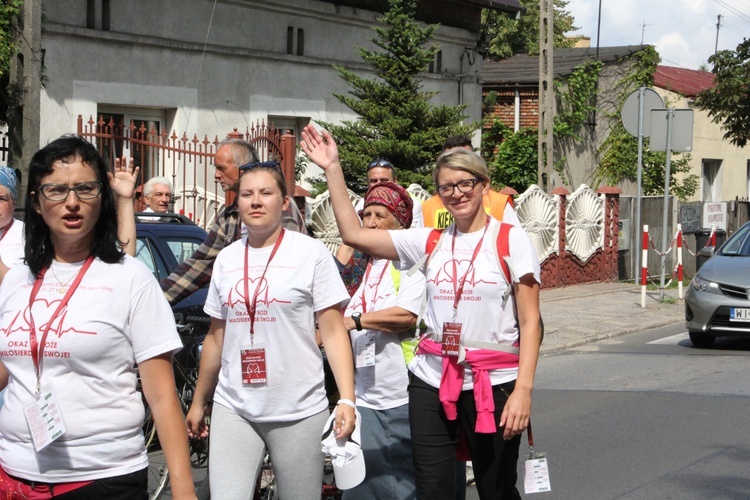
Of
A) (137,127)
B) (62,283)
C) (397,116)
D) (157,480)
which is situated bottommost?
(157,480)

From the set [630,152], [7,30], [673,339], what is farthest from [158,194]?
[630,152]

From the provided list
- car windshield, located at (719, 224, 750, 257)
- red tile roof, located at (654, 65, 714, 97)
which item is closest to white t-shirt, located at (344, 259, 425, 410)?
car windshield, located at (719, 224, 750, 257)

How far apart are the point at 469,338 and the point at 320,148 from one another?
3.39ft

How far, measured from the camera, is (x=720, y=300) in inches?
526

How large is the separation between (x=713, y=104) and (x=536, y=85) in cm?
544

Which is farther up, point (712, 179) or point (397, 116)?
point (397, 116)

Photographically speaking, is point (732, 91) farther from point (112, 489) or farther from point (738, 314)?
point (112, 489)

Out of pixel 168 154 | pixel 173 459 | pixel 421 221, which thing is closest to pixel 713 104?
pixel 168 154

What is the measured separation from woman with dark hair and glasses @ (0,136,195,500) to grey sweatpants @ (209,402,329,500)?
976mm

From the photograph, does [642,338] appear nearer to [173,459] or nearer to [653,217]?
[653,217]

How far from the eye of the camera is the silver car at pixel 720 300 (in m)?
13.2

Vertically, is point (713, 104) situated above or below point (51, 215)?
above

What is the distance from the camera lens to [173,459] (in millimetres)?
3389

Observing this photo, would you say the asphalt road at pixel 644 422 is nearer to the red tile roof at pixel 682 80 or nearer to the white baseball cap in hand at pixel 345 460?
the white baseball cap in hand at pixel 345 460
